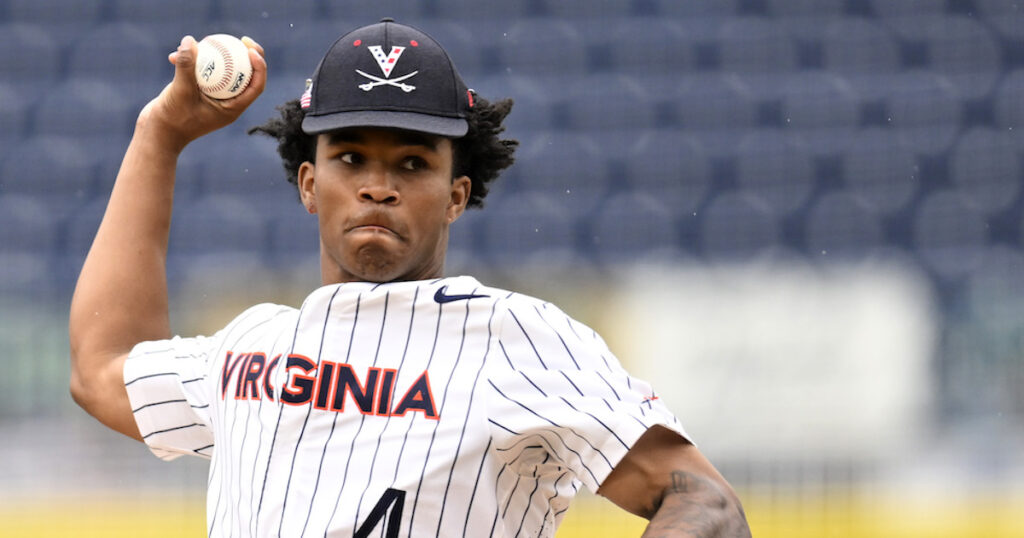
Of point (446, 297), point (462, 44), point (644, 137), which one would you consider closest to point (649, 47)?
point (644, 137)

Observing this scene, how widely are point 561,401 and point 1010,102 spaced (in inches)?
167

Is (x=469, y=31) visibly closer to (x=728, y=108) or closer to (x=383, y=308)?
(x=728, y=108)

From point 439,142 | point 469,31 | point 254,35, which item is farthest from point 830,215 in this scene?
point 439,142

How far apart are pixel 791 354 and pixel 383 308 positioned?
3.31 metres

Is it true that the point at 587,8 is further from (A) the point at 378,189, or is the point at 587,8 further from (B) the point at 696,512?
(B) the point at 696,512

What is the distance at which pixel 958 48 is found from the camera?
206 inches

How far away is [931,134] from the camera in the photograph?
5.11 meters

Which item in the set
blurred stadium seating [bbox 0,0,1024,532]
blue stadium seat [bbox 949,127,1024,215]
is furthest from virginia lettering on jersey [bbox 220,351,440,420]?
blue stadium seat [bbox 949,127,1024,215]

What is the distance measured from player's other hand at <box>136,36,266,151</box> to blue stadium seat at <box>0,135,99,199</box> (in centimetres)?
336

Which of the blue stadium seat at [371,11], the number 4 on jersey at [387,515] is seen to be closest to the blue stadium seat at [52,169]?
the blue stadium seat at [371,11]

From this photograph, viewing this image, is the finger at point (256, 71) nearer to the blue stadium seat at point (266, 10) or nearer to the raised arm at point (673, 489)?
the raised arm at point (673, 489)

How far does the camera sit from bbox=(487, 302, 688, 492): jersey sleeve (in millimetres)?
1470

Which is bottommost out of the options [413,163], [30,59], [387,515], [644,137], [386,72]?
[387,515]

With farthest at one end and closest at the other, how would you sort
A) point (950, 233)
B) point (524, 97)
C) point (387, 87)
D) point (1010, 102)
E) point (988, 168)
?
1. point (524, 97)
2. point (1010, 102)
3. point (988, 168)
4. point (950, 233)
5. point (387, 87)
